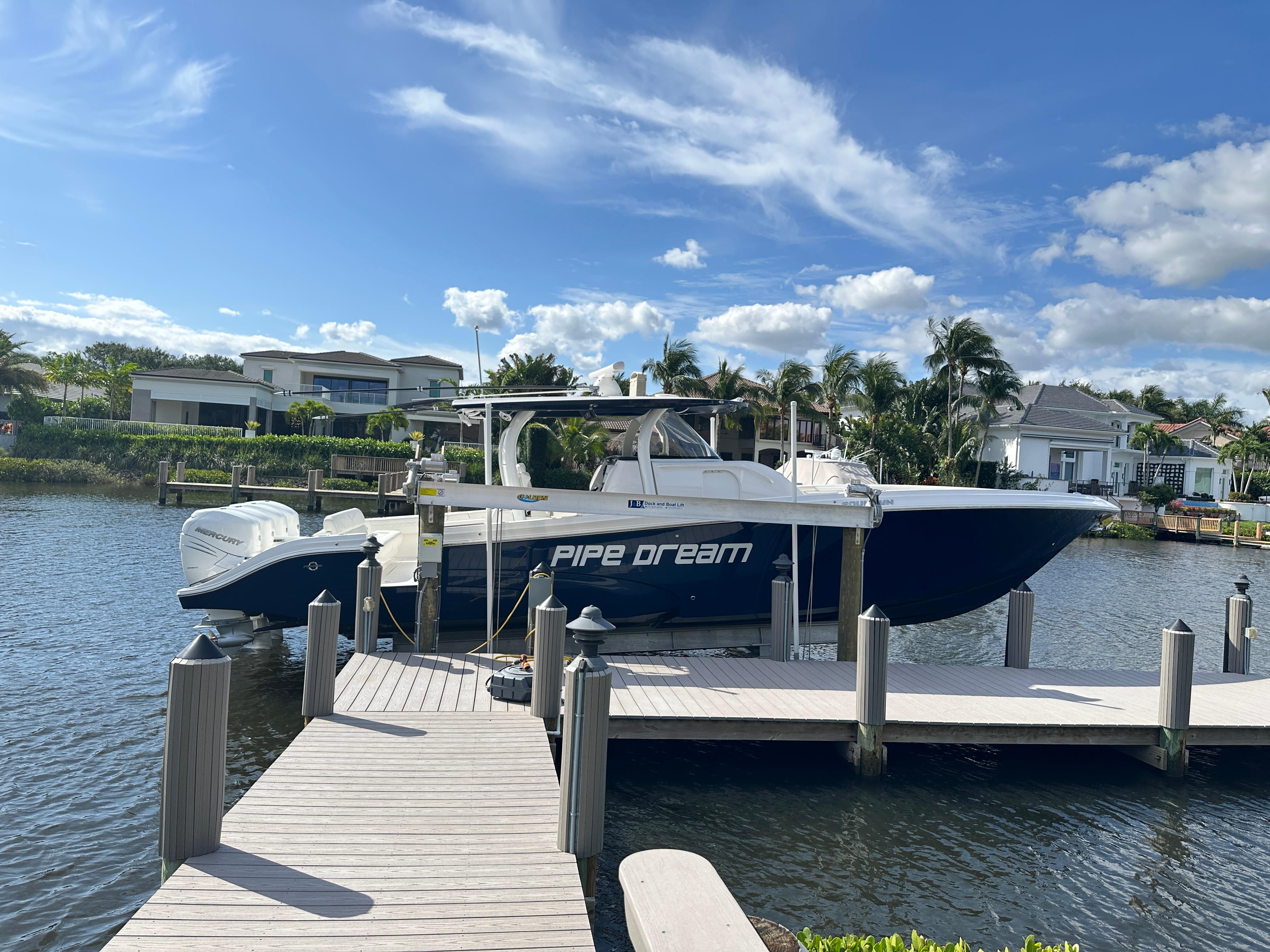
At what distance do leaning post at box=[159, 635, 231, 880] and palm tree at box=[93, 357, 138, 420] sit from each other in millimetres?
56241

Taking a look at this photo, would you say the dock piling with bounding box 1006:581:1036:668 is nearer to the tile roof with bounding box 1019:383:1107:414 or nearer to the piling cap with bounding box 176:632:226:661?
the piling cap with bounding box 176:632:226:661

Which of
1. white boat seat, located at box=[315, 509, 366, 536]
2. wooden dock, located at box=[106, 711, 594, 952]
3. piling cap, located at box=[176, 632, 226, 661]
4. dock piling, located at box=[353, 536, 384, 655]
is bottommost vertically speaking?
wooden dock, located at box=[106, 711, 594, 952]

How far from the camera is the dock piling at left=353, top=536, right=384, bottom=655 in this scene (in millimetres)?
8570

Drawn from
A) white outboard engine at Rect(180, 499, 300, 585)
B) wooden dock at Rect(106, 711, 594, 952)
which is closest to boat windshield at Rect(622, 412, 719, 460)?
wooden dock at Rect(106, 711, 594, 952)

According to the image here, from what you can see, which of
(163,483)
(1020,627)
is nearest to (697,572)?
(1020,627)

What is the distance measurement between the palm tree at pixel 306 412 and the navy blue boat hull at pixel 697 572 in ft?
130

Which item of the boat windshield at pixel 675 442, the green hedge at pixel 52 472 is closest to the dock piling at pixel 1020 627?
the boat windshield at pixel 675 442

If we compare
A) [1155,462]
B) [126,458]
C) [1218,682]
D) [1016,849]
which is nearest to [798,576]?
[1016,849]

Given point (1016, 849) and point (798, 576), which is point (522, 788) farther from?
point (798, 576)

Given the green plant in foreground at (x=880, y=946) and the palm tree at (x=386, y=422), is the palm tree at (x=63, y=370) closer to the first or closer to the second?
the palm tree at (x=386, y=422)

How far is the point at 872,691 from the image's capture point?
275 inches

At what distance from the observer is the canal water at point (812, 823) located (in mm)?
5352

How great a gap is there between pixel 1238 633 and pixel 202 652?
1080 centimetres

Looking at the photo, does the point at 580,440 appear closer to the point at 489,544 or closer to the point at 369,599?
the point at 489,544
